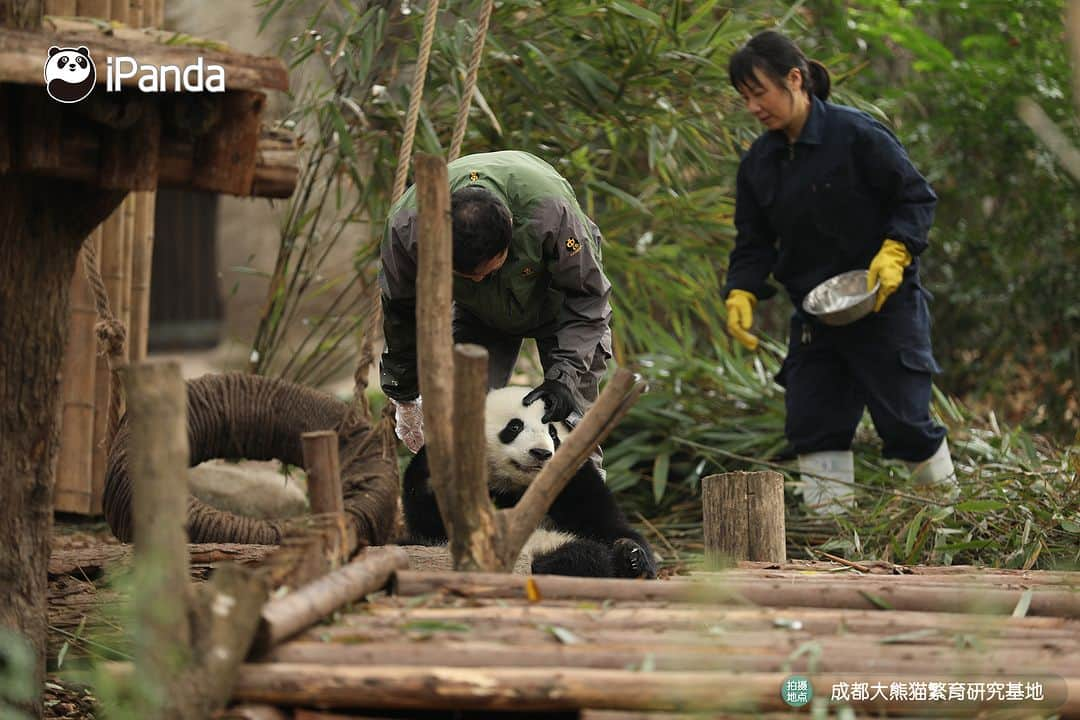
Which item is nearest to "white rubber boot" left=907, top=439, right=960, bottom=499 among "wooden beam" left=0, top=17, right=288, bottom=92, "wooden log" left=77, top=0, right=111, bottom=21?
"wooden beam" left=0, top=17, right=288, bottom=92

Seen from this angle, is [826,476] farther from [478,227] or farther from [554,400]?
[478,227]

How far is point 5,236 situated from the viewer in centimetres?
253

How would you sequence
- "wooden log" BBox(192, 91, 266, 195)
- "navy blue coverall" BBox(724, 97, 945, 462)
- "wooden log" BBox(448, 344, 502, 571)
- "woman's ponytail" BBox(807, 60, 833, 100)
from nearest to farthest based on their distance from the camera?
"wooden log" BBox(448, 344, 502, 571) → "wooden log" BBox(192, 91, 266, 195) → "navy blue coverall" BBox(724, 97, 945, 462) → "woman's ponytail" BBox(807, 60, 833, 100)

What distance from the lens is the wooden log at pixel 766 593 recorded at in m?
2.19

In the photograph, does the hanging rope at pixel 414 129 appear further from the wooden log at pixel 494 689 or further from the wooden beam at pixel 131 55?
the wooden log at pixel 494 689

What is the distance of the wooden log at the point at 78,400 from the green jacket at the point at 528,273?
156 cm

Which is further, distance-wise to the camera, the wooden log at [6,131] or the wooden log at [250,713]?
the wooden log at [6,131]

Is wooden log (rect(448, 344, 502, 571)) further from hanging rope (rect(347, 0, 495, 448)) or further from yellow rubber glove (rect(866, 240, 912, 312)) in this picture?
yellow rubber glove (rect(866, 240, 912, 312))

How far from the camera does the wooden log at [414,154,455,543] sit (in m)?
2.29

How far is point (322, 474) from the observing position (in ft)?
7.64

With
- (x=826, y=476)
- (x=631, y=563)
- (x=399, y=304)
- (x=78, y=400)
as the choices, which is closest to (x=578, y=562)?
(x=631, y=563)

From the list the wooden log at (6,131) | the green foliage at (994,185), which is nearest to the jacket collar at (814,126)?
the wooden log at (6,131)

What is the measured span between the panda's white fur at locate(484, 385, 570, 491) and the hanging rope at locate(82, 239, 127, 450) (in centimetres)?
106

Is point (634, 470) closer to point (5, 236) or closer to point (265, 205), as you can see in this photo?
point (5, 236)
